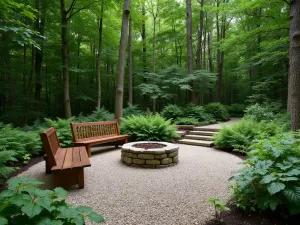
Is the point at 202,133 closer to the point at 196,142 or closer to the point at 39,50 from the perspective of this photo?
the point at 196,142

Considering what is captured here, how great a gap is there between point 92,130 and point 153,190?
12.0 ft

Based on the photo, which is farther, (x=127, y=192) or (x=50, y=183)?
(x=50, y=183)

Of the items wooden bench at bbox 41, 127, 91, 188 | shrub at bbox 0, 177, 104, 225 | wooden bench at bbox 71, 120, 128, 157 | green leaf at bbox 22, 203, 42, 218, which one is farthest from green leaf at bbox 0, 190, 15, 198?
wooden bench at bbox 71, 120, 128, 157

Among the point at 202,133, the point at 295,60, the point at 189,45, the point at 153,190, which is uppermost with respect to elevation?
the point at 189,45

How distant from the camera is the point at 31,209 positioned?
1.37 m

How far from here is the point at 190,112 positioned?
11461mm

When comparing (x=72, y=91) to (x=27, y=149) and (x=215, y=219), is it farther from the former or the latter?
(x=215, y=219)

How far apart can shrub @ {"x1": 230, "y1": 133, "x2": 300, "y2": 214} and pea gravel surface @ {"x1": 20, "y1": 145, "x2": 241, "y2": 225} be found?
56 cm

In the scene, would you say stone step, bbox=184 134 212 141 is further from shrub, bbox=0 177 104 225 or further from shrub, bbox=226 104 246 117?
shrub, bbox=226 104 246 117

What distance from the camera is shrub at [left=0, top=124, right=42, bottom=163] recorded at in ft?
15.6

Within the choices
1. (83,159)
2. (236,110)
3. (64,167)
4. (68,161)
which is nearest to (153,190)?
(83,159)

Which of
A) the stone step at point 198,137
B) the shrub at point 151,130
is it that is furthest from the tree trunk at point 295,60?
the shrub at point 151,130

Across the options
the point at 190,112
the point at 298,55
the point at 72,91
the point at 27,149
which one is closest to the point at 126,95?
the point at 72,91

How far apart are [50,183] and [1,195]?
2.52m
